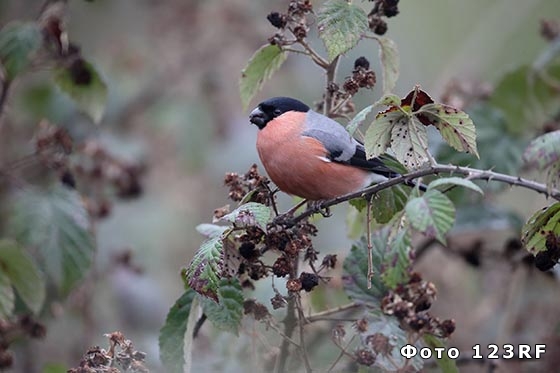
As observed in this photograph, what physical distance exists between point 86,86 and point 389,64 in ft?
3.68

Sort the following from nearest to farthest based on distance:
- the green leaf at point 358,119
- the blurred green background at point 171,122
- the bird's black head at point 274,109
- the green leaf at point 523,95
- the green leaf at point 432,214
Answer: the green leaf at point 432,214 → the green leaf at point 358,119 → the bird's black head at point 274,109 → the green leaf at point 523,95 → the blurred green background at point 171,122

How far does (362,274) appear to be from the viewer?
2.31m

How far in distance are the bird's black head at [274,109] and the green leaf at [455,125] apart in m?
0.87

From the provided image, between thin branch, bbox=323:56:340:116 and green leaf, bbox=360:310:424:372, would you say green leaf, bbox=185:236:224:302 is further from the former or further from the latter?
thin branch, bbox=323:56:340:116

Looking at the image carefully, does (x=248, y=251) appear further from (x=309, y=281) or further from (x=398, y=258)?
(x=398, y=258)

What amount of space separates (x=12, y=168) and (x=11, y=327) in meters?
0.57

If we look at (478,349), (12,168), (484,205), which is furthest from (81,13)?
(478,349)

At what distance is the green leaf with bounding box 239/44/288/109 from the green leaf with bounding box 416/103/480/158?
1.87ft

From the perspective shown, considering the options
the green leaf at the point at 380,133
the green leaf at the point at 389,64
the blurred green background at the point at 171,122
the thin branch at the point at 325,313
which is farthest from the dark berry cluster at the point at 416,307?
the blurred green background at the point at 171,122

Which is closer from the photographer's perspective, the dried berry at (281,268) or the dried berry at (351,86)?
the dried berry at (281,268)

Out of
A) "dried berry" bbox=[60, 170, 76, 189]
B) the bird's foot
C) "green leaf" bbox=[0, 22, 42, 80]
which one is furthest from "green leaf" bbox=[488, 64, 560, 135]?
"green leaf" bbox=[0, 22, 42, 80]

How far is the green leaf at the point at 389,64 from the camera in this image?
2.29 m

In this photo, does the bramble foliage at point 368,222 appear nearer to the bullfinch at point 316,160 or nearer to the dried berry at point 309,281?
the dried berry at point 309,281

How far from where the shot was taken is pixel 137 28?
5738mm
